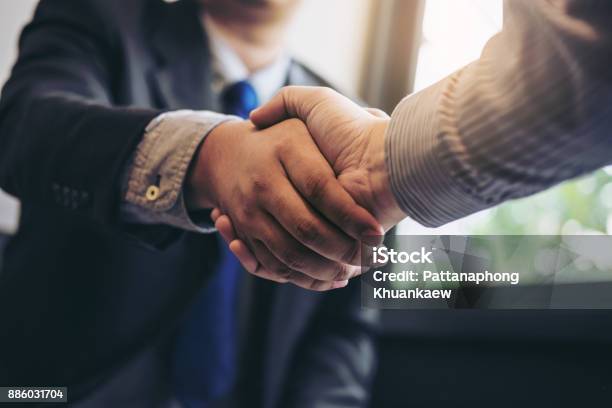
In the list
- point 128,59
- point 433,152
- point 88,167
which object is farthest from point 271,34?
point 433,152

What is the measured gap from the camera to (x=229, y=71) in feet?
2.45

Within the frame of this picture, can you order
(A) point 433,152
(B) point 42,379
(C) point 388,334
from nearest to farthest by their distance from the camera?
(A) point 433,152 → (B) point 42,379 → (C) point 388,334

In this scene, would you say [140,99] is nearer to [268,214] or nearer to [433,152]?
[268,214]

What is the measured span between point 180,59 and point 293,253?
39 cm

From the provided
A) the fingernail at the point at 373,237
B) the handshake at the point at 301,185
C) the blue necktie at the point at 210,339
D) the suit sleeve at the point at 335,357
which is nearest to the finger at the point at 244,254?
the handshake at the point at 301,185

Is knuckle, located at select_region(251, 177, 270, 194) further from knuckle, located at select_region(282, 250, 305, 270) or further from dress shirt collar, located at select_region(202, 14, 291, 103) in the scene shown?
dress shirt collar, located at select_region(202, 14, 291, 103)

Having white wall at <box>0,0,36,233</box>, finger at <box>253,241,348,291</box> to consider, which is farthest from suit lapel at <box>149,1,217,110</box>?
finger at <box>253,241,348,291</box>

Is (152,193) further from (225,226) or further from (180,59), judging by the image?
(180,59)

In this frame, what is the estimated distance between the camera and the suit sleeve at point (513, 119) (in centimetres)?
33

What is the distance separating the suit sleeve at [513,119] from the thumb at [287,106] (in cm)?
8

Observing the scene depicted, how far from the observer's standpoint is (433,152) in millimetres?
379

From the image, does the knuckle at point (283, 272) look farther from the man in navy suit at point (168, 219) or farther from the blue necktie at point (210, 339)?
the blue necktie at point (210, 339)

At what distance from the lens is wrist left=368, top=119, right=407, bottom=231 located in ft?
1.37

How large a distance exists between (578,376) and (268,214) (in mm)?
466
